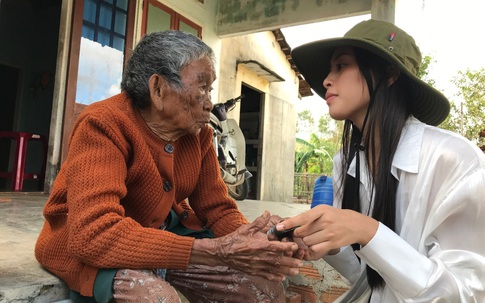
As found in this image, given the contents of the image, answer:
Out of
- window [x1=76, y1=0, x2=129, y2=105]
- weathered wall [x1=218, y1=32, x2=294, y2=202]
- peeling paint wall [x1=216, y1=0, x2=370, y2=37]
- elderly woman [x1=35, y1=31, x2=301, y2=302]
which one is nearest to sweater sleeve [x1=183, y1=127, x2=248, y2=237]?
elderly woman [x1=35, y1=31, x2=301, y2=302]

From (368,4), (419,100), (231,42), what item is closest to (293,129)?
(231,42)

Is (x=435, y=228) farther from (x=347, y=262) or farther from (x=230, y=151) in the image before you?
(x=230, y=151)

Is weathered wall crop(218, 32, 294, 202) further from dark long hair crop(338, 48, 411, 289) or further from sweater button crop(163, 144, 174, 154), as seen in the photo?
dark long hair crop(338, 48, 411, 289)

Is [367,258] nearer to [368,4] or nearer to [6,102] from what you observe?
[368,4]

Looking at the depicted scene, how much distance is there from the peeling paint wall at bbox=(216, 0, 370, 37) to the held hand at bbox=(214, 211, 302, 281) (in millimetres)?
5307

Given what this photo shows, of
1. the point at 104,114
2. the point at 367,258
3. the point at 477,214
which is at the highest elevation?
the point at 104,114

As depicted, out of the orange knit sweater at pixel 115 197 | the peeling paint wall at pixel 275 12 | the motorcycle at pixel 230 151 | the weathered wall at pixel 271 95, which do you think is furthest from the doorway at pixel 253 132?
the orange knit sweater at pixel 115 197

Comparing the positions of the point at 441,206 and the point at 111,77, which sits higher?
the point at 111,77

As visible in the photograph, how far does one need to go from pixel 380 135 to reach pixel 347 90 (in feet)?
0.69

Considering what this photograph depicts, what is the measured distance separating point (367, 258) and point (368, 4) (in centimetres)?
538

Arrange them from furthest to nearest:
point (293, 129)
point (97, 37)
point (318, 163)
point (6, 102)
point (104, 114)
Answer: point (318, 163)
point (293, 129)
point (6, 102)
point (97, 37)
point (104, 114)

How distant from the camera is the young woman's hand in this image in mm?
1267

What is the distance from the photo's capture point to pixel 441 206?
113cm

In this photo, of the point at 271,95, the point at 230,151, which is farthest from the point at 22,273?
the point at 271,95
